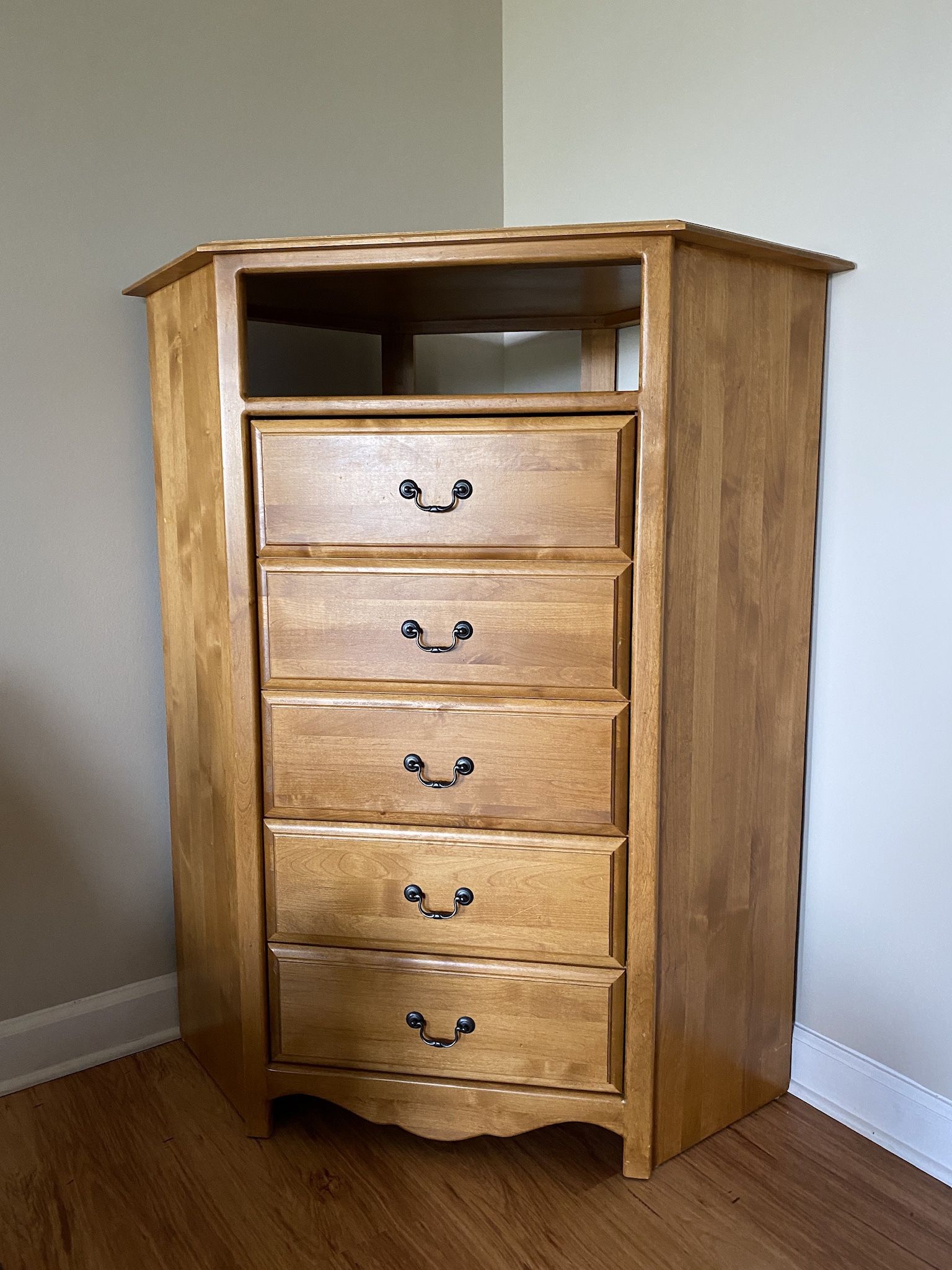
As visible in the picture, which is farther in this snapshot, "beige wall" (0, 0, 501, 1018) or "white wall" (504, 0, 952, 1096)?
"beige wall" (0, 0, 501, 1018)

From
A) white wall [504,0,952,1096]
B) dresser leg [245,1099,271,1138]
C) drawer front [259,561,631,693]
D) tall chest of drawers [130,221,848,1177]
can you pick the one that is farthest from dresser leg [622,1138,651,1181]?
drawer front [259,561,631,693]

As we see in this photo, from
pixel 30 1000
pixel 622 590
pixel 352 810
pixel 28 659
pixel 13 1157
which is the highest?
pixel 622 590

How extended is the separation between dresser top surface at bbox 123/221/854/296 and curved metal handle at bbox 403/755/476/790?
71 centimetres

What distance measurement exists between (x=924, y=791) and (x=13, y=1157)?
1548mm

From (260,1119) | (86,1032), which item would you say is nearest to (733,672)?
(260,1119)

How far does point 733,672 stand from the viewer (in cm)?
162

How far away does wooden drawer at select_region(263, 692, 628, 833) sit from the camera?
5.03 feet

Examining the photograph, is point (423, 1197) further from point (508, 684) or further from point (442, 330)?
point (442, 330)

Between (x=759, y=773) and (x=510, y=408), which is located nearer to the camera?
(x=510, y=408)

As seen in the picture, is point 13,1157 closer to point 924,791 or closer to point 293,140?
point 924,791

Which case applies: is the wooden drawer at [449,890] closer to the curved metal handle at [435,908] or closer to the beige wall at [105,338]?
the curved metal handle at [435,908]

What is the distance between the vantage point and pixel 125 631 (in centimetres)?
192

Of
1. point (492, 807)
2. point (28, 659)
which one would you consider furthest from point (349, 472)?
point (28, 659)

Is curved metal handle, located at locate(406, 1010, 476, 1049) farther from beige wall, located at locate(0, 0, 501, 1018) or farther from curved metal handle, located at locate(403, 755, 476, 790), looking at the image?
beige wall, located at locate(0, 0, 501, 1018)
